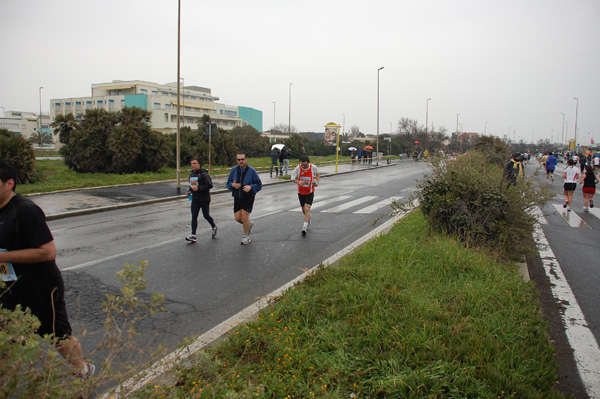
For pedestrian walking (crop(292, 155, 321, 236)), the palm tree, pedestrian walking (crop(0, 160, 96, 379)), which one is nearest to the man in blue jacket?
pedestrian walking (crop(292, 155, 321, 236))

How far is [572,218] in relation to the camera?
1204cm

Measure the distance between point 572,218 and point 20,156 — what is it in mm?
18861

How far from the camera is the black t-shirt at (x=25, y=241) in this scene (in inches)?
117

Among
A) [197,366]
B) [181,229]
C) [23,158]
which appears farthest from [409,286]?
[23,158]

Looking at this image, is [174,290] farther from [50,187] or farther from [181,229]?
[50,187]

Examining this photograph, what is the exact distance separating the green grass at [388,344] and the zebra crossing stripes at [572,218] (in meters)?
7.23

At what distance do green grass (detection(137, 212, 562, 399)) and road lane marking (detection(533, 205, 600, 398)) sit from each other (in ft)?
1.25

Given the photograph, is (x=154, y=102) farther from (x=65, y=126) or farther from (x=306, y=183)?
(x=306, y=183)

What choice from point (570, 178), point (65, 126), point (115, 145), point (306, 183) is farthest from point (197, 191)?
point (65, 126)

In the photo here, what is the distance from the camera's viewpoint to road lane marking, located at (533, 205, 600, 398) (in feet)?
11.8

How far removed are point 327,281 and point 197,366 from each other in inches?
84.6

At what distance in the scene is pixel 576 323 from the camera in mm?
4734

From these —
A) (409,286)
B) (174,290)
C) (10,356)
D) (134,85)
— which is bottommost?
(174,290)

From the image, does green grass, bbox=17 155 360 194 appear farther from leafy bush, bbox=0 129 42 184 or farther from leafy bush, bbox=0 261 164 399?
leafy bush, bbox=0 261 164 399
